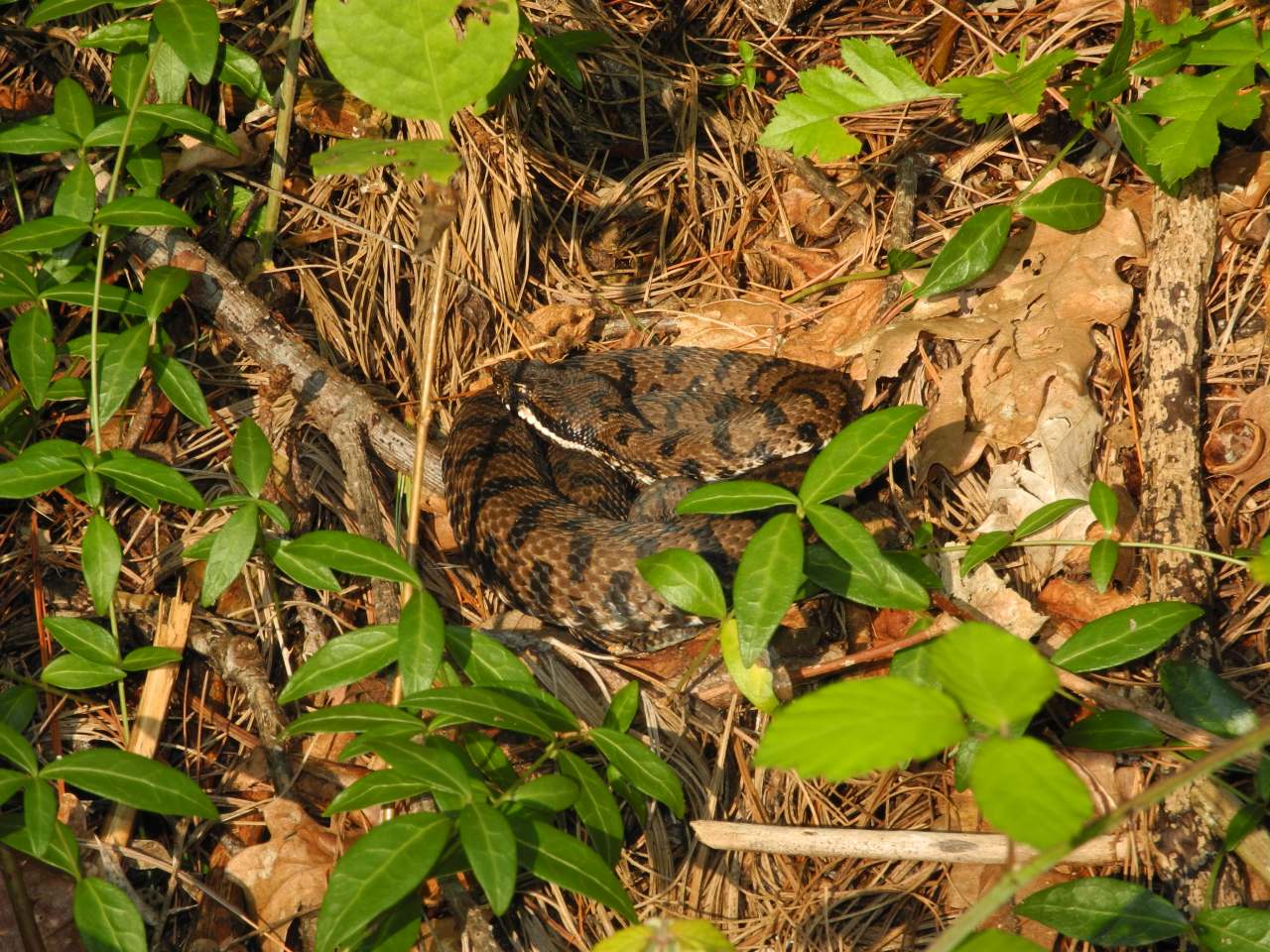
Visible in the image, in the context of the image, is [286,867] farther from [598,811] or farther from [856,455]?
[856,455]

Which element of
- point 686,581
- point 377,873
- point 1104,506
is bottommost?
point 377,873

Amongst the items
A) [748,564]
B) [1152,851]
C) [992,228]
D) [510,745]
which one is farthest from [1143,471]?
[510,745]

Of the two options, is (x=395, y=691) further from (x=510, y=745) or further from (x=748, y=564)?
(x=748, y=564)

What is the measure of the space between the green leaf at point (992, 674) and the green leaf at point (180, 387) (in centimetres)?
307

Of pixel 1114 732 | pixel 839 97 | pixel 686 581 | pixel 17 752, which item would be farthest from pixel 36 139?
pixel 1114 732

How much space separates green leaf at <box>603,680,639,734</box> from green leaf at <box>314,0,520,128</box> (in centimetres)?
182

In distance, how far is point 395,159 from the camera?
8.64 feet

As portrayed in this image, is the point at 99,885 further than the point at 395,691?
No

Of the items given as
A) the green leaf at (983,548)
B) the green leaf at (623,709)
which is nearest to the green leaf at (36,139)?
the green leaf at (623,709)

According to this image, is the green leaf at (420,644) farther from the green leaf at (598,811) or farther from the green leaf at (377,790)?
the green leaf at (598,811)

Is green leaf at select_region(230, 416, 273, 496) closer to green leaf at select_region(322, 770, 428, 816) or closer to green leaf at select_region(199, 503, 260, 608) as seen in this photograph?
green leaf at select_region(199, 503, 260, 608)

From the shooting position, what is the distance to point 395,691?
3.27 metres

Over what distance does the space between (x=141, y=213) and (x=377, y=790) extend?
2304 mm

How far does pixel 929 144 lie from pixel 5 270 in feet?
14.0
